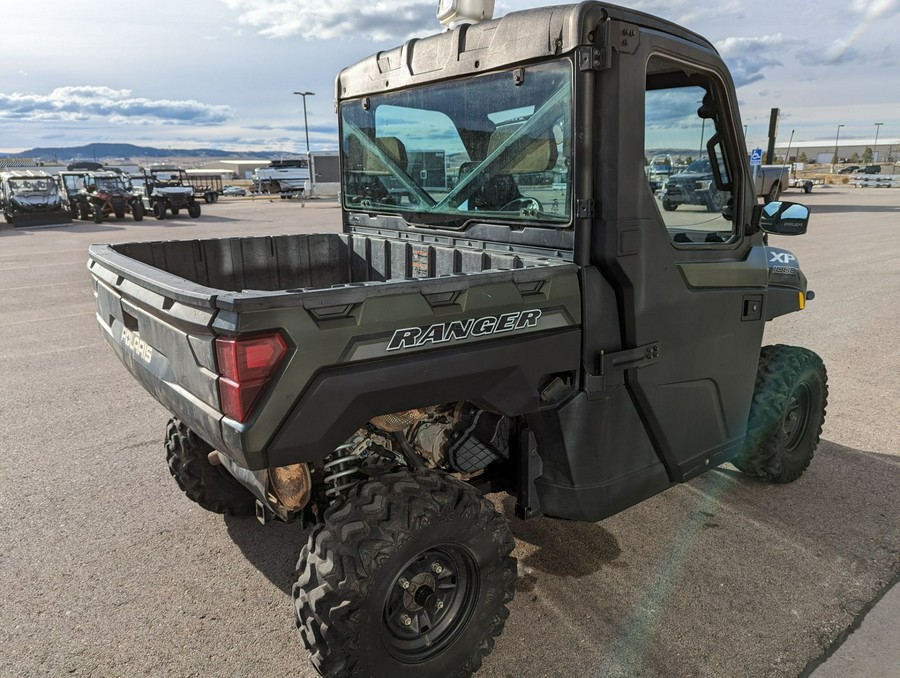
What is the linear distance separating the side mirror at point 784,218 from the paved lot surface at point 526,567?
1.67 metres

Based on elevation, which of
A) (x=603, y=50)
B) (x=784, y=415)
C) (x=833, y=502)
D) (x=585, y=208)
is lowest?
(x=833, y=502)

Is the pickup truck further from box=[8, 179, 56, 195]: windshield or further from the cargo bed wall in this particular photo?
box=[8, 179, 56, 195]: windshield

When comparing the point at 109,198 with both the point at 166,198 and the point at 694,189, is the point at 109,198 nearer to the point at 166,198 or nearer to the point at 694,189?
the point at 166,198

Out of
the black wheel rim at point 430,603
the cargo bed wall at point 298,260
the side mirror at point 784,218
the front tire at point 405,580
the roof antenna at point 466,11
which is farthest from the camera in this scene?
the cargo bed wall at point 298,260

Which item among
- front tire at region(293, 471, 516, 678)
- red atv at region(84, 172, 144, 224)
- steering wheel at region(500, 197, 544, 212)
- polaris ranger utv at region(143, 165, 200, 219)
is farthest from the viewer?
polaris ranger utv at region(143, 165, 200, 219)

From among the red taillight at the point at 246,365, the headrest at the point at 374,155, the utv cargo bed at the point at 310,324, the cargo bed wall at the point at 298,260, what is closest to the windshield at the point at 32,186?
the cargo bed wall at the point at 298,260

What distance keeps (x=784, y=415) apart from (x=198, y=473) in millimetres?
3391

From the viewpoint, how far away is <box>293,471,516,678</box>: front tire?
7.48 feet

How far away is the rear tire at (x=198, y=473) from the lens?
3.60 metres

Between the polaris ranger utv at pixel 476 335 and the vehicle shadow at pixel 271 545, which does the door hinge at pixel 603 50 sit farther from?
the vehicle shadow at pixel 271 545

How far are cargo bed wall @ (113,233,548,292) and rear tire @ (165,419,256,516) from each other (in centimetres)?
88

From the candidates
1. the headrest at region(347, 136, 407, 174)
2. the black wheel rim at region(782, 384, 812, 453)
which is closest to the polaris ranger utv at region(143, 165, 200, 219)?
the headrest at region(347, 136, 407, 174)

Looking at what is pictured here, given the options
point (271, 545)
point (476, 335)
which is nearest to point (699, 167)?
point (476, 335)

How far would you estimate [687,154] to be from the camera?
3109 mm
